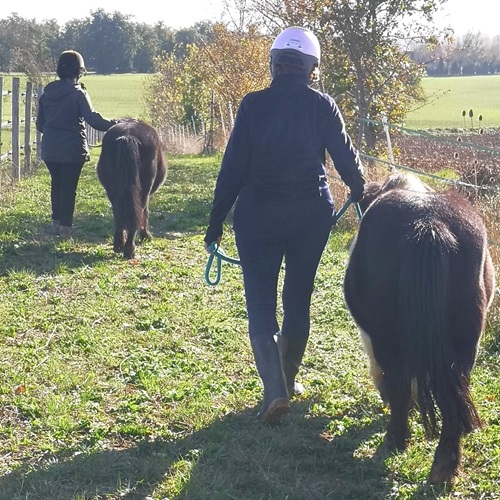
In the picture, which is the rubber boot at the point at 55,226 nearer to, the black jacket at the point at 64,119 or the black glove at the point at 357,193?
the black jacket at the point at 64,119

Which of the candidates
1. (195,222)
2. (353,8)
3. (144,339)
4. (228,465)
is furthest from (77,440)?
(353,8)

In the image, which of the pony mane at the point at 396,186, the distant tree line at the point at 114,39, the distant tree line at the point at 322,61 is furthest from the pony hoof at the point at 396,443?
the distant tree line at the point at 114,39

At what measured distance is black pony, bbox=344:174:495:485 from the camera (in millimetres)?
3535

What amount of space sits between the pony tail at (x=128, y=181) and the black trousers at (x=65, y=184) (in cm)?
95

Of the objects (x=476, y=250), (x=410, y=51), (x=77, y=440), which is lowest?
(x=77, y=440)

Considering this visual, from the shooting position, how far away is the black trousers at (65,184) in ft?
29.3

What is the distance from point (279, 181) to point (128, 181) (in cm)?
409

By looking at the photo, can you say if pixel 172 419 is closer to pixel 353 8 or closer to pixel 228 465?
pixel 228 465

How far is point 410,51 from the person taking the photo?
12609 mm

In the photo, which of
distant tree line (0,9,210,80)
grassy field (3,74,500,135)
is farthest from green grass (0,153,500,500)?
distant tree line (0,9,210,80)

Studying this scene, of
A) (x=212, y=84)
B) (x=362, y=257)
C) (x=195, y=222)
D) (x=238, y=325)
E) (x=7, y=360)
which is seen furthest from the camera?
(x=212, y=84)

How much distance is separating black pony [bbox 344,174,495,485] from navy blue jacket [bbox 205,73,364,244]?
1.53 feet

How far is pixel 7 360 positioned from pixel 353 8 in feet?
27.6

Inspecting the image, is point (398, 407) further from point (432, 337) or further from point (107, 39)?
point (107, 39)
